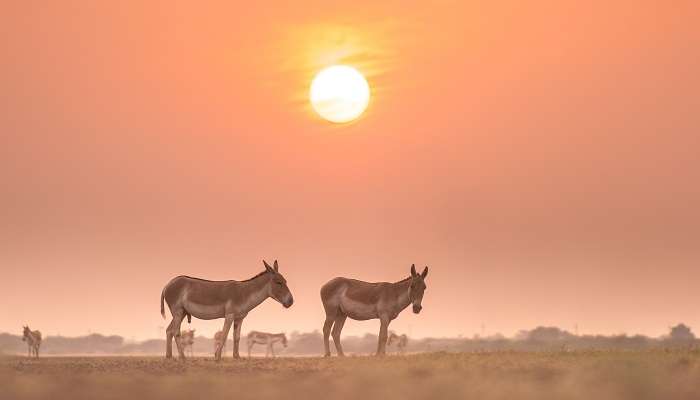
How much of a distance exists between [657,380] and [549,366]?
4.98 meters

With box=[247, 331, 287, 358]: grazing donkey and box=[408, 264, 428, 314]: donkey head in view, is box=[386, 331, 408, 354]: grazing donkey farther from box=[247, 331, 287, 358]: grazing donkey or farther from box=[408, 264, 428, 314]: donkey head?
box=[408, 264, 428, 314]: donkey head

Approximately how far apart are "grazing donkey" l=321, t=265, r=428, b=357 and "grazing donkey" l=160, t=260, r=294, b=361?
3.16m

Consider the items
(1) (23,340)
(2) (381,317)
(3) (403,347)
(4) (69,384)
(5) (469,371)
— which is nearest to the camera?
(4) (69,384)

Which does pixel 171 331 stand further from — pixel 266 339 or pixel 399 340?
pixel 266 339

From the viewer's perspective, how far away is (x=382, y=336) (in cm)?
3594

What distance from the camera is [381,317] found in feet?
122

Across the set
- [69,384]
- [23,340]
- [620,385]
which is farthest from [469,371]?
[23,340]

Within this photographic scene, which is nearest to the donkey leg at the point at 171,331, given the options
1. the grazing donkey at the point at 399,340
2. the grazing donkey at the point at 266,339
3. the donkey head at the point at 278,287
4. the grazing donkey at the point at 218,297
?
the grazing donkey at the point at 218,297

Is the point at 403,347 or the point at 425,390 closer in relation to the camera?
the point at 425,390

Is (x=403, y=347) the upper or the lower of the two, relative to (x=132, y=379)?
upper

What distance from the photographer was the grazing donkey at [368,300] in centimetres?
3641

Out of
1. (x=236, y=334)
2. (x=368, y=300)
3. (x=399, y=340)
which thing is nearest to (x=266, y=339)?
(x=399, y=340)

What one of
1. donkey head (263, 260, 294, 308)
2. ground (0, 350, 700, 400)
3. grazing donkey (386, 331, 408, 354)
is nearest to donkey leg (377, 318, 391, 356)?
donkey head (263, 260, 294, 308)

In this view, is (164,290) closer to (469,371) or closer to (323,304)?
(323,304)
